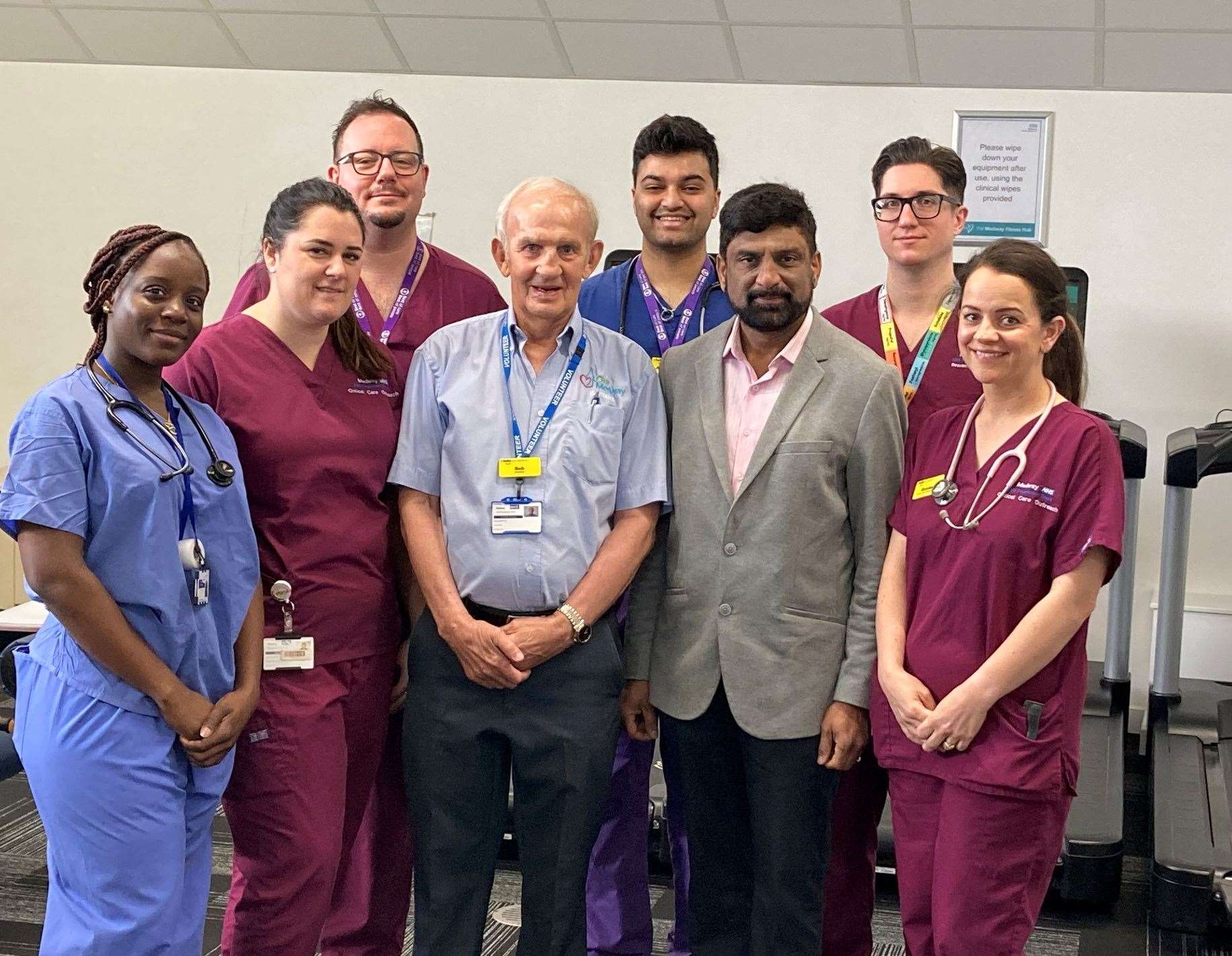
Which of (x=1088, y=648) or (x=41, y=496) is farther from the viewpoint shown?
(x=1088, y=648)

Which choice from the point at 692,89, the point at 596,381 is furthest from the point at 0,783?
the point at 692,89

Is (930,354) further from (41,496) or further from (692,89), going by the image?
(692,89)

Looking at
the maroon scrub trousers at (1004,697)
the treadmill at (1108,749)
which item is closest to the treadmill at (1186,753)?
the treadmill at (1108,749)

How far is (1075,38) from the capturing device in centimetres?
458

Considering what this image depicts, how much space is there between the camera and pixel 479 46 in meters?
5.05

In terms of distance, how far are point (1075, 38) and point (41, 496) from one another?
13.2ft

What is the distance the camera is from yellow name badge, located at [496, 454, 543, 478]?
85.0 inches

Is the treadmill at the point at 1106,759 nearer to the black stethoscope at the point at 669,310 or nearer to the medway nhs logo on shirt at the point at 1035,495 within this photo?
the medway nhs logo on shirt at the point at 1035,495

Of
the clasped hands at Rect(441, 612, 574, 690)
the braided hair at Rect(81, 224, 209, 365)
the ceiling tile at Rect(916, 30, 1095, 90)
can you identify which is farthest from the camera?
the ceiling tile at Rect(916, 30, 1095, 90)

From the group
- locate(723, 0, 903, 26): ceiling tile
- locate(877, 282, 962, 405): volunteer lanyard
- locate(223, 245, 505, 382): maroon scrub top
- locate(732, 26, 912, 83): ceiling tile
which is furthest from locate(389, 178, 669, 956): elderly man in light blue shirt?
locate(732, 26, 912, 83): ceiling tile

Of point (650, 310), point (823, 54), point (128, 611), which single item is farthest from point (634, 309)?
point (823, 54)

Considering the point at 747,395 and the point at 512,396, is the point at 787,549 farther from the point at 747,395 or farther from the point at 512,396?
the point at 512,396

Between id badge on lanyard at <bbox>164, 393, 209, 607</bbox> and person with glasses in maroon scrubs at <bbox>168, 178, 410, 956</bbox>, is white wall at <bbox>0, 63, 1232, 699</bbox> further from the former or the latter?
id badge on lanyard at <bbox>164, 393, 209, 607</bbox>

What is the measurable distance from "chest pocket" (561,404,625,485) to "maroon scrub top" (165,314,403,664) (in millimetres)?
327
